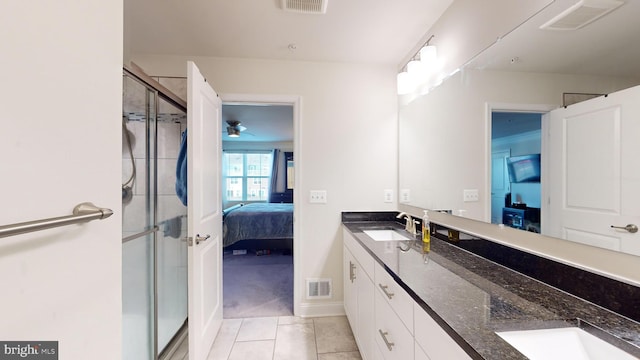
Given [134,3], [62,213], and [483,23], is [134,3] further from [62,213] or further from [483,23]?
[483,23]

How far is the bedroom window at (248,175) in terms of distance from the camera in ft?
22.4

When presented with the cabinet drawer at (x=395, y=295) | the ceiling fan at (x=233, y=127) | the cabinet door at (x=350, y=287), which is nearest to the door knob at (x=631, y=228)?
the cabinet drawer at (x=395, y=295)

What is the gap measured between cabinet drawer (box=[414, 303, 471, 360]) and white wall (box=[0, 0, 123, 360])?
0.95 meters

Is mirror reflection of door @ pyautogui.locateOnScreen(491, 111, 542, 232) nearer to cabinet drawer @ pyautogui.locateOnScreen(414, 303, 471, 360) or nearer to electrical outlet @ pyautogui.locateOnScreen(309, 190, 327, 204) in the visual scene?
cabinet drawer @ pyautogui.locateOnScreen(414, 303, 471, 360)

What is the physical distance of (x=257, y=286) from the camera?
2.89 m

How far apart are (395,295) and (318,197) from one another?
1290 mm

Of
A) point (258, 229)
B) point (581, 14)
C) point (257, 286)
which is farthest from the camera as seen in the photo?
point (258, 229)

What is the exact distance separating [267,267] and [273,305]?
3.74 feet

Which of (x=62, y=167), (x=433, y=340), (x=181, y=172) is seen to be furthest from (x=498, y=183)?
(x=181, y=172)

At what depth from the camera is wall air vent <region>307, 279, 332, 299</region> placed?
7.47 ft

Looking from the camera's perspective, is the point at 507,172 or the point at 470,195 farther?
the point at 470,195

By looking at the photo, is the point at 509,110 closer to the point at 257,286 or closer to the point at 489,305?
the point at 489,305

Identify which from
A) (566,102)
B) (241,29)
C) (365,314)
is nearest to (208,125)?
(241,29)

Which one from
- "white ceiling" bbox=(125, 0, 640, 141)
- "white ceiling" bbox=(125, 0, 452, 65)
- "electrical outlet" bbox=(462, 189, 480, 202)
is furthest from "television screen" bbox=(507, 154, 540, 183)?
"white ceiling" bbox=(125, 0, 452, 65)
